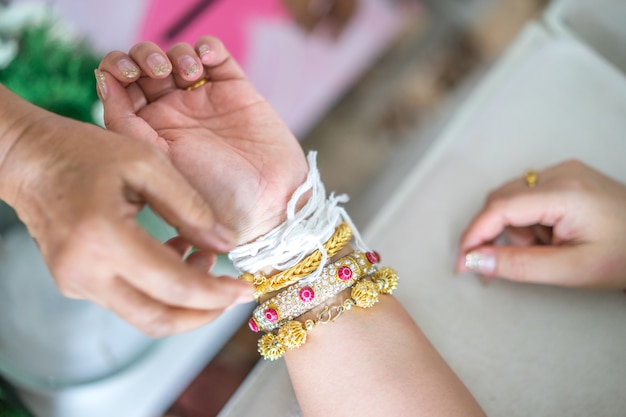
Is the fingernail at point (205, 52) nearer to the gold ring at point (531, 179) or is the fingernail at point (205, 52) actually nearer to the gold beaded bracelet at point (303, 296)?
the gold beaded bracelet at point (303, 296)

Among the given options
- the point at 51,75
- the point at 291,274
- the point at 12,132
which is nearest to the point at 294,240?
the point at 291,274

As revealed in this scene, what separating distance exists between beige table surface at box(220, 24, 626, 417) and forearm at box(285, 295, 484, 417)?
0.09 m

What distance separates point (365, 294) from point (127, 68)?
365mm

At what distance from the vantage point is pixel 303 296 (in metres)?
0.60

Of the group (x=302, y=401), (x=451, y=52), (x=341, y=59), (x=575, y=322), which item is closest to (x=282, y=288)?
(x=302, y=401)

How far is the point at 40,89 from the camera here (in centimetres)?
85

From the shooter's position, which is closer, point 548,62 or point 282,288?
point 282,288

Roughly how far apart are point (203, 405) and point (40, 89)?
2.06 ft

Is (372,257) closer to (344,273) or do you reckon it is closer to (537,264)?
(344,273)

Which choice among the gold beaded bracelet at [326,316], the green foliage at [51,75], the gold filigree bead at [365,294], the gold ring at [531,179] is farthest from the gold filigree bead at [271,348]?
the green foliage at [51,75]

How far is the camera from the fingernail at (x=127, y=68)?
57 centimetres

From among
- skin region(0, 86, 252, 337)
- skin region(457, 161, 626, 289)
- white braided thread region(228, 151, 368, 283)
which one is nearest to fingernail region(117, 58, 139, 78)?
skin region(0, 86, 252, 337)

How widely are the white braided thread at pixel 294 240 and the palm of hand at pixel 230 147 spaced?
0.02 meters

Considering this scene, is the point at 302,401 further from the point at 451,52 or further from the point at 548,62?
the point at 451,52
